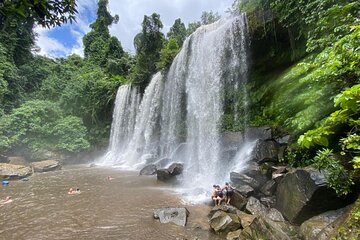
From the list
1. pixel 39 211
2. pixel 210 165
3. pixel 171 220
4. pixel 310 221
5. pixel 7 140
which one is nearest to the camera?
pixel 310 221

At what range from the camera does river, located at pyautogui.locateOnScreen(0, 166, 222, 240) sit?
248 inches

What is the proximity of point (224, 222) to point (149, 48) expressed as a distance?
63.9ft

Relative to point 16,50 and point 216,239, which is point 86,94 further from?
point 216,239

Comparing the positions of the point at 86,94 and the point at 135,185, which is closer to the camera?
the point at 135,185

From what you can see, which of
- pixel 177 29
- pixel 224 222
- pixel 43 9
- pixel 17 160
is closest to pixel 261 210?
pixel 224 222

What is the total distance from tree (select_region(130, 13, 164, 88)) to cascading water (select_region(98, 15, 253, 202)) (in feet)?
9.63

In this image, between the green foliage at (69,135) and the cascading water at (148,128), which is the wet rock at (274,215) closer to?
the cascading water at (148,128)

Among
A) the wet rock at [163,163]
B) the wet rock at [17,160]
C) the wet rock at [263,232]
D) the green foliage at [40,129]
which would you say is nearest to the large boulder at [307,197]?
the wet rock at [263,232]

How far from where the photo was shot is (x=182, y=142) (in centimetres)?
1709

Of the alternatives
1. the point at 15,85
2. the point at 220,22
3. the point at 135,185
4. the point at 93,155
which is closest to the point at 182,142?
the point at 135,185

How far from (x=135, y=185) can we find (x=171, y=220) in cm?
522

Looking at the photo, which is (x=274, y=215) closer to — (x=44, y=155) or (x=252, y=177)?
(x=252, y=177)

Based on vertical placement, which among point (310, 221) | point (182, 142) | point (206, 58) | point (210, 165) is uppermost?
point (206, 58)

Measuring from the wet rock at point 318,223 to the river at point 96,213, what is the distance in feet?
6.64
